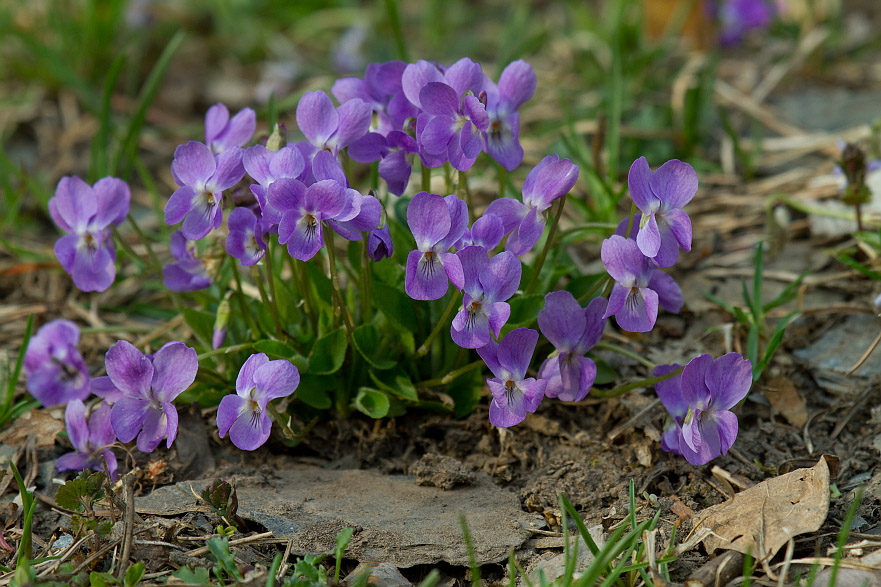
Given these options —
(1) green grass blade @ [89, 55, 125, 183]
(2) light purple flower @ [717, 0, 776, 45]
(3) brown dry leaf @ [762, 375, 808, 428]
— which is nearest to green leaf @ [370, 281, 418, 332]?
(3) brown dry leaf @ [762, 375, 808, 428]

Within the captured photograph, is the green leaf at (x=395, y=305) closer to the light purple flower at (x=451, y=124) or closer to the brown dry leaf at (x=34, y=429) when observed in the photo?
the light purple flower at (x=451, y=124)

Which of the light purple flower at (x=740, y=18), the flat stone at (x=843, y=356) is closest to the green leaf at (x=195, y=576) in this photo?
the flat stone at (x=843, y=356)

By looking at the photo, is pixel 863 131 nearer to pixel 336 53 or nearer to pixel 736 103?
pixel 736 103

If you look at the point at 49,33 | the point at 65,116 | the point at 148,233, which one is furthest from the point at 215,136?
the point at 49,33

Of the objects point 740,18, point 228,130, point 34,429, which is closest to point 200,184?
point 228,130

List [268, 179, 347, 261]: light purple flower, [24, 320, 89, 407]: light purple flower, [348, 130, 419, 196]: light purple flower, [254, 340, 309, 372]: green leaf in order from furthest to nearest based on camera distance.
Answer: [24, 320, 89, 407]: light purple flower, [254, 340, 309, 372]: green leaf, [348, 130, 419, 196]: light purple flower, [268, 179, 347, 261]: light purple flower

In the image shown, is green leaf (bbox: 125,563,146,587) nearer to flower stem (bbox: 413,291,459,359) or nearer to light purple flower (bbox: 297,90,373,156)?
flower stem (bbox: 413,291,459,359)
